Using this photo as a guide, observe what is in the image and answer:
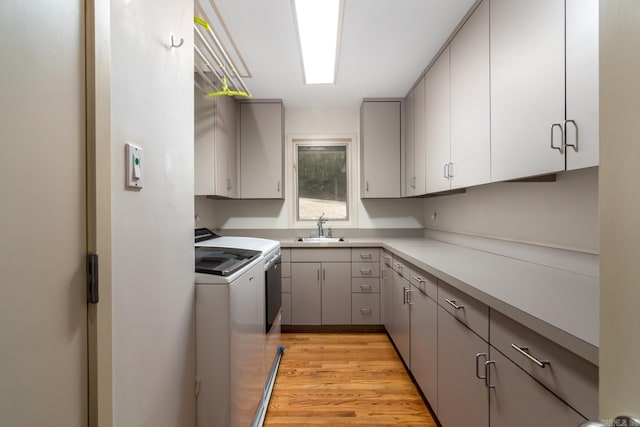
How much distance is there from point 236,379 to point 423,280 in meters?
1.13

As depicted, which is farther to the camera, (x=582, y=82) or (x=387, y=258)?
(x=387, y=258)

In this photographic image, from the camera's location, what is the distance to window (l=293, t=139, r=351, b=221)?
3.48 metres

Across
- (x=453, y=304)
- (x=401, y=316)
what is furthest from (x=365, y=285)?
(x=453, y=304)

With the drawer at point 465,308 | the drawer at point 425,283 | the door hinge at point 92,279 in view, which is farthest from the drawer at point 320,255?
the door hinge at point 92,279

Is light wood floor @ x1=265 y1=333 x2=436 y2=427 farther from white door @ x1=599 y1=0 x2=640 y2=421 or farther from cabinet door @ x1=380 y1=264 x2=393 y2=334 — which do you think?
white door @ x1=599 y1=0 x2=640 y2=421

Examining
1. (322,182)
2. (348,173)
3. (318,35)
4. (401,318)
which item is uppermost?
(318,35)

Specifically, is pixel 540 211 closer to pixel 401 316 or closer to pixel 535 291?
pixel 535 291

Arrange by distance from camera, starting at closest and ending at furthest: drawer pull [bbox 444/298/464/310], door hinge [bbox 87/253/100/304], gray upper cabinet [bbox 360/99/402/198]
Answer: door hinge [bbox 87/253/100/304] < drawer pull [bbox 444/298/464/310] < gray upper cabinet [bbox 360/99/402/198]

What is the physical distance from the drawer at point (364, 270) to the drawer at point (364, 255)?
4cm

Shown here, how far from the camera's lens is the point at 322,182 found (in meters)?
3.50

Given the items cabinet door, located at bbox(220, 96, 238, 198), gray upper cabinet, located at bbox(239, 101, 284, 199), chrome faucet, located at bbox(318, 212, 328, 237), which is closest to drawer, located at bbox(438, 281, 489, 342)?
chrome faucet, located at bbox(318, 212, 328, 237)

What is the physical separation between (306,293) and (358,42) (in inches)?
87.5

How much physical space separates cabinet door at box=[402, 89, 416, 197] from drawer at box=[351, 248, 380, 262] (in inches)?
28.2

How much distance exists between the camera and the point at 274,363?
2.09m
